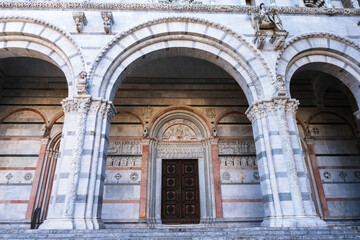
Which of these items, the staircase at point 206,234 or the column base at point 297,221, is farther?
the column base at point 297,221

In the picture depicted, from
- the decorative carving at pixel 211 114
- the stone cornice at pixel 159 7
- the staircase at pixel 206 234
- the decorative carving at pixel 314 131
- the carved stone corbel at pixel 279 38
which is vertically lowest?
the staircase at pixel 206 234

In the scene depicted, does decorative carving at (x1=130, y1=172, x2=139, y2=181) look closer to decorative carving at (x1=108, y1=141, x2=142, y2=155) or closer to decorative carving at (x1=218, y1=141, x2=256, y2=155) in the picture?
decorative carving at (x1=108, y1=141, x2=142, y2=155)

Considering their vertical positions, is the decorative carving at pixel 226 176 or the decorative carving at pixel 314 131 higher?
the decorative carving at pixel 314 131

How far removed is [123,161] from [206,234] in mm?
4973

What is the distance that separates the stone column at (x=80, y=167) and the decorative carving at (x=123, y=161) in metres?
2.69

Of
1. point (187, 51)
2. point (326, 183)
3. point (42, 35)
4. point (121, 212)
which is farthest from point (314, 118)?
point (42, 35)

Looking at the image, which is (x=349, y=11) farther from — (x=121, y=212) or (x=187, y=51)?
(x=121, y=212)

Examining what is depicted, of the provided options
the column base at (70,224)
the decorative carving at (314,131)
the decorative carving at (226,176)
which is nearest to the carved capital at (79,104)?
the column base at (70,224)

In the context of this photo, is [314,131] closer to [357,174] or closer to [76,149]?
[357,174]

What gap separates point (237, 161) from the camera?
8.54 m

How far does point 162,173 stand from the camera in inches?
334

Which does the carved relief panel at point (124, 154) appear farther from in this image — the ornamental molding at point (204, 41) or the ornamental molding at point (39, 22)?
the ornamental molding at point (39, 22)

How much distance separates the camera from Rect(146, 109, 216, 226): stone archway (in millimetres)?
7929

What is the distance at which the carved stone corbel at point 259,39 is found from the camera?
6.37 m
